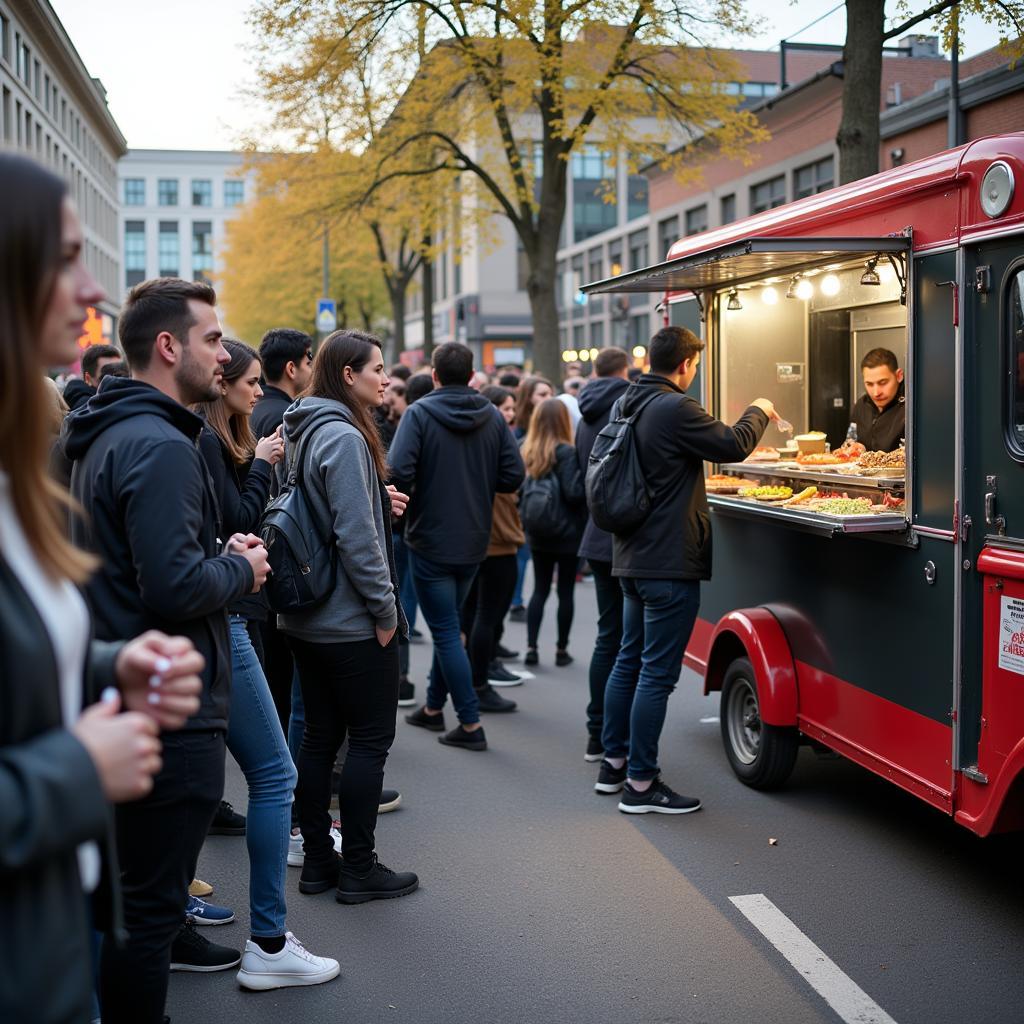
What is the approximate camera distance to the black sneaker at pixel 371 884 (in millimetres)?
4914

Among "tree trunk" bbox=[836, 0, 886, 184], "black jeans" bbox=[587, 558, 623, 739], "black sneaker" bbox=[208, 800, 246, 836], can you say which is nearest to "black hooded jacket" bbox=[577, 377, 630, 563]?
"black jeans" bbox=[587, 558, 623, 739]

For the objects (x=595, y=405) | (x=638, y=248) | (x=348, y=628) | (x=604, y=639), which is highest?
(x=638, y=248)

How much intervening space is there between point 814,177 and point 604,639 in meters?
23.6

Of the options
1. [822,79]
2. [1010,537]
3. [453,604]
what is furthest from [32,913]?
[822,79]

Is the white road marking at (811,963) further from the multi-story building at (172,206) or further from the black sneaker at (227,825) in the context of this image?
the multi-story building at (172,206)

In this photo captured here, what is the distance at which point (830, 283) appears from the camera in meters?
6.32

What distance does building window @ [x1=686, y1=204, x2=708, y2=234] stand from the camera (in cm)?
3562

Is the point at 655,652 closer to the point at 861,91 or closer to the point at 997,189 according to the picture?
the point at 997,189

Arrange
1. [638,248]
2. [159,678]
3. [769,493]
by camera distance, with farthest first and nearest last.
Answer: [638,248] → [769,493] → [159,678]

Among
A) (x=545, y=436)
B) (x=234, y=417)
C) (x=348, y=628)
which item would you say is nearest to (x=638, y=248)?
(x=545, y=436)

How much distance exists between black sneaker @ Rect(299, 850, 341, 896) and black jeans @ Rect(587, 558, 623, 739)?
7.52 feet

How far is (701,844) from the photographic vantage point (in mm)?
5566

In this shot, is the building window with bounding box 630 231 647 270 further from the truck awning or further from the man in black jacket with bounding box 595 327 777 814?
the man in black jacket with bounding box 595 327 777 814

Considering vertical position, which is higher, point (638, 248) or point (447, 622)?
point (638, 248)
